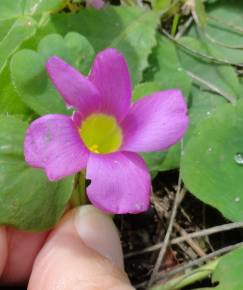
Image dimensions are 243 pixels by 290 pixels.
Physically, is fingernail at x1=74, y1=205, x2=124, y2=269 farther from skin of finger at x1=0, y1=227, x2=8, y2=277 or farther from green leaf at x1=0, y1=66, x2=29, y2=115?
green leaf at x1=0, y1=66, x2=29, y2=115

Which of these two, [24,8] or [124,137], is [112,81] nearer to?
[124,137]

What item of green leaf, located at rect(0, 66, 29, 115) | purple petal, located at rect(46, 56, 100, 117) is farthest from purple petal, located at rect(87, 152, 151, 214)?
green leaf, located at rect(0, 66, 29, 115)

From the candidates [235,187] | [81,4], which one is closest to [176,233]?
[235,187]

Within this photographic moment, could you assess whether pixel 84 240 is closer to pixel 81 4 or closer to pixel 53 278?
pixel 53 278

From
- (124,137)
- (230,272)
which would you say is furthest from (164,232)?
(124,137)

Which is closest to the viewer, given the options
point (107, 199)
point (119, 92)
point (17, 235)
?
point (107, 199)
